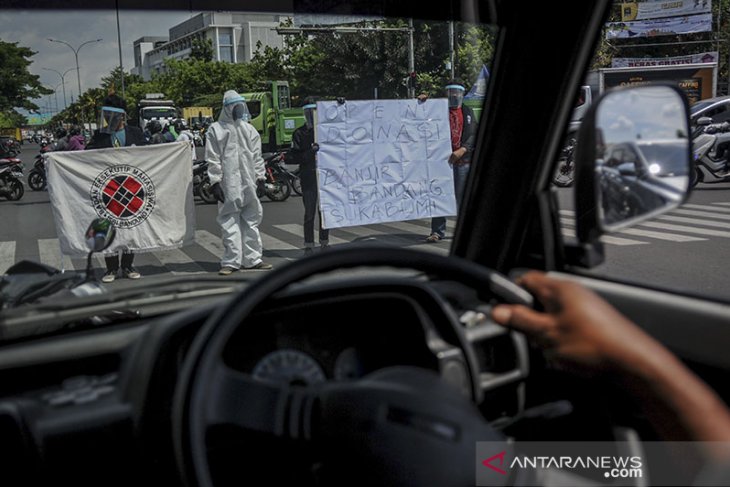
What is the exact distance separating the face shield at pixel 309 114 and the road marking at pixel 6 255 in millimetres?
854

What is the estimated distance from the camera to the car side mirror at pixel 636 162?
6.61ft

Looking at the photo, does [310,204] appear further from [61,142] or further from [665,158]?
[665,158]

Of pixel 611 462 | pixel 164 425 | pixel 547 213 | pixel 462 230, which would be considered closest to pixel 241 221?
pixel 462 230

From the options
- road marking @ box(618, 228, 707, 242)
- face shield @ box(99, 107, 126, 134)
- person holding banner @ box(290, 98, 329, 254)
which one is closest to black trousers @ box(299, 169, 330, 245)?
person holding banner @ box(290, 98, 329, 254)

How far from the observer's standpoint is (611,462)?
1.83m

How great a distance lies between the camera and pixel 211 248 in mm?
2605

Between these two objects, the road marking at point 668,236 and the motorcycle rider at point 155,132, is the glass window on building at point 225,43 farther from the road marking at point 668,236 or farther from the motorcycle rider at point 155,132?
the road marking at point 668,236

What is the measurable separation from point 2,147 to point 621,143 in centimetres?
168

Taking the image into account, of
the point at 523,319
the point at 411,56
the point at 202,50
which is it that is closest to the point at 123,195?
the point at 202,50

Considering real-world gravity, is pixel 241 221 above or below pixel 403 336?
above

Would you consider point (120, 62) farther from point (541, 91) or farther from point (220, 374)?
point (541, 91)

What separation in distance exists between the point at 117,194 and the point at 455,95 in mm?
1061

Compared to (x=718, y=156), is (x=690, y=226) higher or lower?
lower

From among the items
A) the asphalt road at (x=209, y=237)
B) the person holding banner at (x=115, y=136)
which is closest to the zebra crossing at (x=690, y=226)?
the asphalt road at (x=209, y=237)
